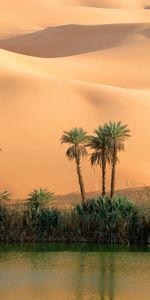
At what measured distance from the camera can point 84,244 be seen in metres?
38.1

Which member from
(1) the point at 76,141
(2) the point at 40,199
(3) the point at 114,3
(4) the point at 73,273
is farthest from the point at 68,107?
(3) the point at 114,3

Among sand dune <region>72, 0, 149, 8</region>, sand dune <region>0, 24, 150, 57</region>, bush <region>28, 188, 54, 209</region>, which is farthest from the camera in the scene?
sand dune <region>72, 0, 149, 8</region>

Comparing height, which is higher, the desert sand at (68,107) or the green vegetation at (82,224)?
the desert sand at (68,107)

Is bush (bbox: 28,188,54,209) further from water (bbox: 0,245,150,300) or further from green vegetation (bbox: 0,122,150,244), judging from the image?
water (bbox: 0,245,150,300)

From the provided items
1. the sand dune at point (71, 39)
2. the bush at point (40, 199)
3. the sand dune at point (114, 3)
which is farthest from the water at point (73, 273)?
the sand dune at point (114, 3)

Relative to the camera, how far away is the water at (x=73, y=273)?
25812 mm

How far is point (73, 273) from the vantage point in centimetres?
2962

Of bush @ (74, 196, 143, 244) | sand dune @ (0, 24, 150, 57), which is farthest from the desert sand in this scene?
bush @ (74, 196, 143, 244)

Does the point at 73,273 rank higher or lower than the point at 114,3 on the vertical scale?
lower

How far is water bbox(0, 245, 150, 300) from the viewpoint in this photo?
25.8 m

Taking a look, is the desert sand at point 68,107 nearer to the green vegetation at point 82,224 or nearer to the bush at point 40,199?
the bush at point 40,199

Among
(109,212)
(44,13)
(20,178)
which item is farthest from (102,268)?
(44,13)

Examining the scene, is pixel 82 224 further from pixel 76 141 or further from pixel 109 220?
pixel 76 141

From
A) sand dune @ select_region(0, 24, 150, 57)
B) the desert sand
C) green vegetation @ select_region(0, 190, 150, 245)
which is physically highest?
sand dune @ select_region(0, 24, 150, 57)
